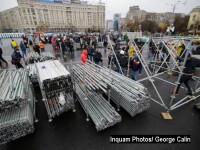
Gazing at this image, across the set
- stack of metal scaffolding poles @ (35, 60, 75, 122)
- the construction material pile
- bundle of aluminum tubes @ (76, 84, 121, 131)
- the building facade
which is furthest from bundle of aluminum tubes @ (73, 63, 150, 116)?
the building facade

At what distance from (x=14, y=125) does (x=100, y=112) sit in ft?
9.85

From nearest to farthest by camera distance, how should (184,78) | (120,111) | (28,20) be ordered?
(120,111) < (184,78) < (28,20)

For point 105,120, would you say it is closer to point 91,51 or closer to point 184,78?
point 184,78

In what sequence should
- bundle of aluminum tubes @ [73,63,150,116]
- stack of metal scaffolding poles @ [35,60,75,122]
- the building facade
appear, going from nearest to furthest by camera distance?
stack of metal scaffolding poles @ [35,60,75,122] < bundle of aluminum tubes @ [73,63,150,116] < the building facade

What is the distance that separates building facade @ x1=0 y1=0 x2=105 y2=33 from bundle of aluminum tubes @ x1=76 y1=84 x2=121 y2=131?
99578 millimetres

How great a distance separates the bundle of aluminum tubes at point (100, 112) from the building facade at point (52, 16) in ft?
327

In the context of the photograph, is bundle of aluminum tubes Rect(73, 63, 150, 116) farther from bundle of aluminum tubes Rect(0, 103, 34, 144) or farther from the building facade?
the building facade

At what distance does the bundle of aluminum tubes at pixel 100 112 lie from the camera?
4.17 meters

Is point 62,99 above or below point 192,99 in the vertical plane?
above

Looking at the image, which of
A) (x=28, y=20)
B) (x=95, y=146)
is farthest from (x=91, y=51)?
(x=28, y=20)

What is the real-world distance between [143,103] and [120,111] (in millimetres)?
1183

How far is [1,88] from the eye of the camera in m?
4.50

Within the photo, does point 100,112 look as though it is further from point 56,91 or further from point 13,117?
point 13,117

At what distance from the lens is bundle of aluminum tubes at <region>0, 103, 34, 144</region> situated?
143 inches
